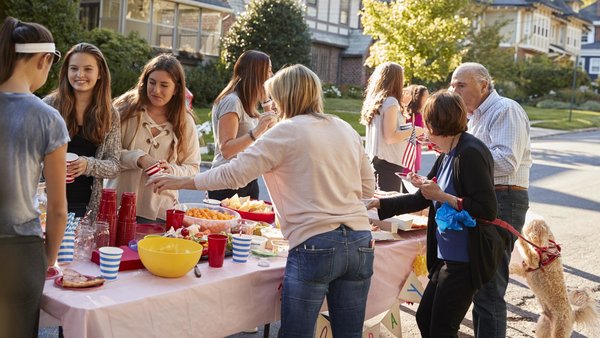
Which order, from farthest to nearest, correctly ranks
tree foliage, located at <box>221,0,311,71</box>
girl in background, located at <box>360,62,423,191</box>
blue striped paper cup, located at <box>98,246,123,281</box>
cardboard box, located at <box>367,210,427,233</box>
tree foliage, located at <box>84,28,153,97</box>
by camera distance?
tree foliage, located at <box>221,0,311,71</box>, tree foliage, located at <box>84,28,153,97</box>, girl in background, located at <box>360,62,423,191</box>, cardboard box, located at <box>367,210,427,233</box>, blue striped paper cup, located at <box>98,246,123,281</box>

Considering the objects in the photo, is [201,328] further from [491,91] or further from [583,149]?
[583,149]

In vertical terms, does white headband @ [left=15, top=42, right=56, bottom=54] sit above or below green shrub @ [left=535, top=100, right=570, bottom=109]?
below

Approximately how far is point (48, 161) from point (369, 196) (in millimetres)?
1755

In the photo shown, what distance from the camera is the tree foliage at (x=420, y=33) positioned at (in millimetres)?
23109

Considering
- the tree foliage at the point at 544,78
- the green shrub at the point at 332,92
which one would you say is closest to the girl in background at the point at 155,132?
the green shrub at the point at 332,92

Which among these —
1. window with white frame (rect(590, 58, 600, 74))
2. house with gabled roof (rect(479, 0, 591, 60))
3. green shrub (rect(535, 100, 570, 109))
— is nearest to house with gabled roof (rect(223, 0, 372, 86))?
house with gabled roof (rect(479, 0, 591, 60))

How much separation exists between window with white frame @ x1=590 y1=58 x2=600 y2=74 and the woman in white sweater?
78297 mm

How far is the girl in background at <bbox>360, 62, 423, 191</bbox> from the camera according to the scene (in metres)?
5.97

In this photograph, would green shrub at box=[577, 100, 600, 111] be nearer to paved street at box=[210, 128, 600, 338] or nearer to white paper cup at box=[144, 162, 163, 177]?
paved street at box=[210, 128, 600, 338]

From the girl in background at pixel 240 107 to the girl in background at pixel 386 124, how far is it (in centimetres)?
137

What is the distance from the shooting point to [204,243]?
11.6ft

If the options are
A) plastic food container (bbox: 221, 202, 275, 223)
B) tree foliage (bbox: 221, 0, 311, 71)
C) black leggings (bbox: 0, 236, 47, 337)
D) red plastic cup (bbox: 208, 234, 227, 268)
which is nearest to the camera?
black leggings (bbox: 0, 236, 47, 337)

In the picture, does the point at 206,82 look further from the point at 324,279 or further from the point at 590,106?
the point at 590,106

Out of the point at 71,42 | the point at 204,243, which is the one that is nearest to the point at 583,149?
the point at 71,42
